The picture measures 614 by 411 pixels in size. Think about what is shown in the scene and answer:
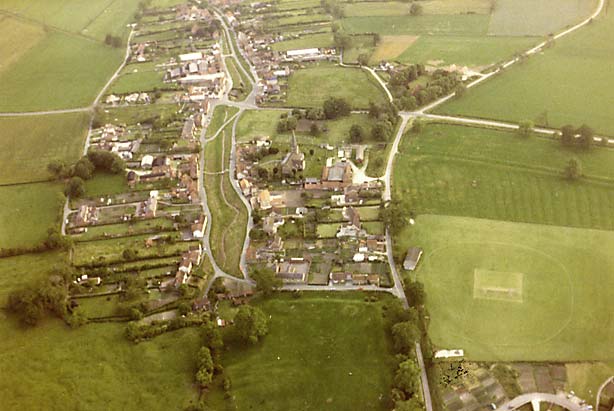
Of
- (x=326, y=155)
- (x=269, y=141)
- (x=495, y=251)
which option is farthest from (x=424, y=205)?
(x=269, y=141)

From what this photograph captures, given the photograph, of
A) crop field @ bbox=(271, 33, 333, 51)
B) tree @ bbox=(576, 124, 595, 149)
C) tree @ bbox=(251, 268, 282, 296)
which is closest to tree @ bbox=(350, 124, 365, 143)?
tree @ bbox=(251, 268, 282, 296)

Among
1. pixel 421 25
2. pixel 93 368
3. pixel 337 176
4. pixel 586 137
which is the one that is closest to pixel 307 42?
pixel 421 25

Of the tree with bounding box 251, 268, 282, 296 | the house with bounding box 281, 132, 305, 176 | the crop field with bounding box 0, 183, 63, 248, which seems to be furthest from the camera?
the house with bounding box 281, 132, 305, 176

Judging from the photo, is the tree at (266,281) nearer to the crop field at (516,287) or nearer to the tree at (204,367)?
the tree at (204,367)

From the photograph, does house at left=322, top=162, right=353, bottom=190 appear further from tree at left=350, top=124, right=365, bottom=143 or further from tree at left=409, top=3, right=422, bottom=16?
tree at left=409, top=3, right=422, bottom=16

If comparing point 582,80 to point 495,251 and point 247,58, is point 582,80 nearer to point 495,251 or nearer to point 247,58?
point 495,251

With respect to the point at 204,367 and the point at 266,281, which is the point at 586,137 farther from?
the point at 204,367
